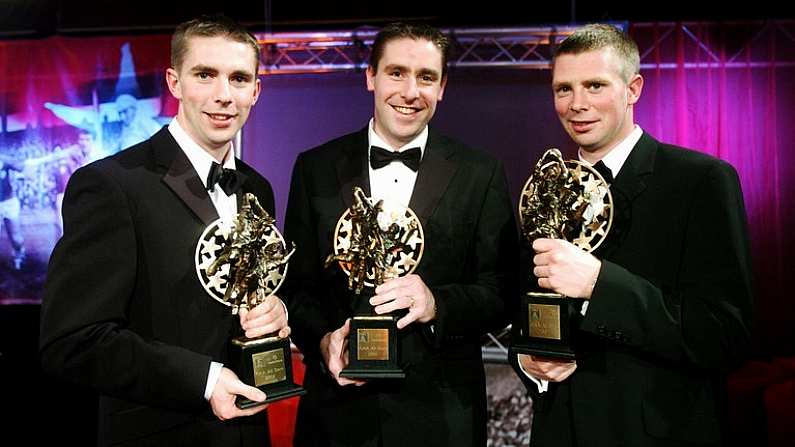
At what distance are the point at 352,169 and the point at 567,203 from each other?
2.97 ft

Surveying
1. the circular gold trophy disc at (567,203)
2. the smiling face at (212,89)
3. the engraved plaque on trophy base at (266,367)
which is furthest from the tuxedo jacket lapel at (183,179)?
the circular gold trophy disc at (567,203)

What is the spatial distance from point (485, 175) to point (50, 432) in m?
4.93

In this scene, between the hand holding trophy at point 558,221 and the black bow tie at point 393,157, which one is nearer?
the hand holding trophy at point 558,221

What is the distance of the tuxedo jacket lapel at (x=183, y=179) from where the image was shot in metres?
2.31

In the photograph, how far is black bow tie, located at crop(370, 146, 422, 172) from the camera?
2.77m

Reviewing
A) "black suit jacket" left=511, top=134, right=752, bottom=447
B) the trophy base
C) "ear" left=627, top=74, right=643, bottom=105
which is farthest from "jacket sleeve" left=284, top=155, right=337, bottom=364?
"ear" left=627, top=74, right=643, bottom=105

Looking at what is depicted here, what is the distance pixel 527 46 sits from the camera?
671cm

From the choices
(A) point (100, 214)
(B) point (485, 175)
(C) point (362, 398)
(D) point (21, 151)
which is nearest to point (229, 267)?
(A) point (100, 214)

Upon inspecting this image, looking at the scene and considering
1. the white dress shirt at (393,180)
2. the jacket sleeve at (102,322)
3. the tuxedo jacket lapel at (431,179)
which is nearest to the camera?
the jacket sleeve at (102,322)

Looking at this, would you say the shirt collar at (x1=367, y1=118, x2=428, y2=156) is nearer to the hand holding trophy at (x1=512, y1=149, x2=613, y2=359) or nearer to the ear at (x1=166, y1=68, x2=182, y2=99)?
the hand holding trophy at (x1=512, y1=149, x2=613, y2=359)

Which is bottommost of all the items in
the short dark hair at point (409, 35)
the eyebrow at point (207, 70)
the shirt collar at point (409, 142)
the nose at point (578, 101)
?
the shirt collar at point (409, 142)

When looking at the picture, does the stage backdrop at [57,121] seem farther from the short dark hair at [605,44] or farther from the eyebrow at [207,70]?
the short dark hair at [605,44]

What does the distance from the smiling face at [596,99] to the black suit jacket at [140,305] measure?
1.29 meters

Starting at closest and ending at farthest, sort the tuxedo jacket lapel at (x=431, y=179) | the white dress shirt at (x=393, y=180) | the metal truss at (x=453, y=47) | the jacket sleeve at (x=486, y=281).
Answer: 1. the jacket sleeve at (x=486, y=281)
2. the tuxedo jacket lapel at (x=431, y=179)
3. the white dress shirt at (x=393, y=180)
4. the metal truss at (x=453, y=47)
